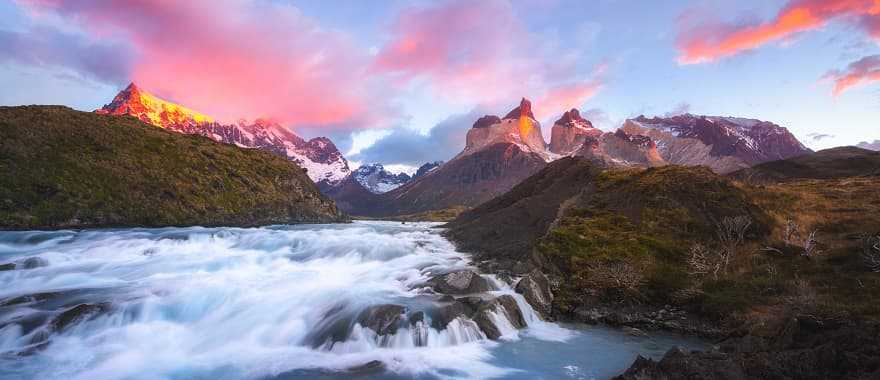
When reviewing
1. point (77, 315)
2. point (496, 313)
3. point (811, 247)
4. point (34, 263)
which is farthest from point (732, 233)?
point (34, 263)

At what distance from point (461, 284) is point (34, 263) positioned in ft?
93.9

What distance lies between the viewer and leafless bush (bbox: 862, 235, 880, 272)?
18766 mm

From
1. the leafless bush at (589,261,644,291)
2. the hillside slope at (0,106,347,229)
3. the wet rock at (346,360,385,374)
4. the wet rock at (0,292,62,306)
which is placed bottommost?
the wet rock at (346,360,385,374)

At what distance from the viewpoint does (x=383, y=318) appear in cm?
1884

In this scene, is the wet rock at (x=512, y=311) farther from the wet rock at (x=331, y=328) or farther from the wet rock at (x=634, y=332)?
the wet rock at (x=331, y=328)

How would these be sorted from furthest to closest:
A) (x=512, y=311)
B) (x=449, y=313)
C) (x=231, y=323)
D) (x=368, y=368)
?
(x=512, y=311) → (x=231, y=323) → (x=449, y=313) → (x=368, y=368)

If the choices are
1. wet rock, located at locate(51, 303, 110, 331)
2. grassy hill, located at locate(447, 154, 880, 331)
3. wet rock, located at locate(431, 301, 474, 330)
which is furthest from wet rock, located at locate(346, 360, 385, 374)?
wet rock, located at locate(51, 303, 110, 331)

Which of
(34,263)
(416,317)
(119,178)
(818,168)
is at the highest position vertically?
(818,168)

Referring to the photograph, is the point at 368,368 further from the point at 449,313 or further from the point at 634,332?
the point at 634,332

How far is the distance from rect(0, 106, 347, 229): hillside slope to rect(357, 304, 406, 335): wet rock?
42626 millimetres

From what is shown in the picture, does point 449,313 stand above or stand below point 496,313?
above

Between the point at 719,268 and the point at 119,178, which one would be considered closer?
the point at 719,268

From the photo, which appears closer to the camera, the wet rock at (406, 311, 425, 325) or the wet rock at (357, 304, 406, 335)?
the wet rock at (357, 304, 406, 335)

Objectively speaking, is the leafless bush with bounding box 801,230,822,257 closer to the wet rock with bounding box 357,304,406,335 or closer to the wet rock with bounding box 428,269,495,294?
the wet rock with bounding box 428,269,495,294
